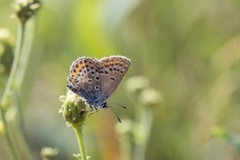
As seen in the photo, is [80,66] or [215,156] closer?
[80,66]

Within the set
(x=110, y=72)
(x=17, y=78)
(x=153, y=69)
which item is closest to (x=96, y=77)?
(x=110, y=72)

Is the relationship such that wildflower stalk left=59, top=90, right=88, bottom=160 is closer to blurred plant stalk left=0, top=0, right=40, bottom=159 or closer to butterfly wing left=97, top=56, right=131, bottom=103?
butterfly wing left=97, top=56, right=131, bottom=103

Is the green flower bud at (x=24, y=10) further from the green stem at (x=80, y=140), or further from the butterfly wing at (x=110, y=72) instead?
the green stem at (x=80, y=140)

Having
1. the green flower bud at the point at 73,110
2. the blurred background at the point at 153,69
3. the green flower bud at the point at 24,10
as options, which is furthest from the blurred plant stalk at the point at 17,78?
the blurred background at the point at 153,69

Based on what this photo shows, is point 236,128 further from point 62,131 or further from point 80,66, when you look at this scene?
point 80,66

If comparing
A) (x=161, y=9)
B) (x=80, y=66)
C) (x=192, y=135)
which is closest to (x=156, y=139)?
(x=192, y=135)

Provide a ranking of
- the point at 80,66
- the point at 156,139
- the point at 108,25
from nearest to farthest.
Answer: the point at 80,66, the point at 108,25, the point at 156,139

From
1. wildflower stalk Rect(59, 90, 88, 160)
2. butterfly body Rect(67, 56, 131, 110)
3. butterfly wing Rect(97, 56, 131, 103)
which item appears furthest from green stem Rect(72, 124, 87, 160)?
butterfly wing Rect(97, 56, 131, 103)
